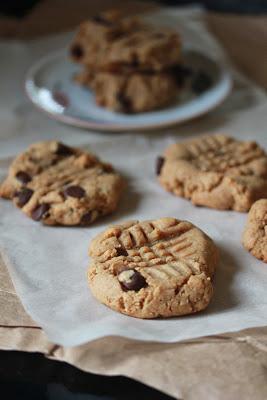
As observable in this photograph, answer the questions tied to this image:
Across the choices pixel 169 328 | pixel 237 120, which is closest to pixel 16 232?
pixel 169 328

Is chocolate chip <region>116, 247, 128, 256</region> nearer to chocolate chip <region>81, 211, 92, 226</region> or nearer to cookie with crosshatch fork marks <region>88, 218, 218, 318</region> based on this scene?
cookie with crosshatch fork marks <region>88, 218, 218, 318</region>

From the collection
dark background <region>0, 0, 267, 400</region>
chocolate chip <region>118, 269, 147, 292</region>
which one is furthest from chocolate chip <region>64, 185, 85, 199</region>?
dark background <region>0, 0, 267, 400</region>

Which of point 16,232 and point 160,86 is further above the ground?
point 160,86

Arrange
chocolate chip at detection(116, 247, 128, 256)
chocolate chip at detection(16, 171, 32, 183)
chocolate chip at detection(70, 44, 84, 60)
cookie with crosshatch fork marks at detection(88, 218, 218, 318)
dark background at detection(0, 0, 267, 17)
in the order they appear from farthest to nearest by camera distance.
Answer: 1. dark background at detection(0, 0, 267, 17)
2. chocolate chip at detection(70, 44, 84, 60)
3. chocolate chip at detection(16, 171, 32, 183)
4. chocolate chip at detection(116, 247, 128, 256)
5. cookie with crosshatch fork marks at detection(88, 218, 218, 318)

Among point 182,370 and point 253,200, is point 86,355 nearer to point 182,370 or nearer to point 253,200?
point 182,370

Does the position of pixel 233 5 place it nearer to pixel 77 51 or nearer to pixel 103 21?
pixel 103 21

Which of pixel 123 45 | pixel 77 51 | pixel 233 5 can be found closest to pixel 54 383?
pixel 123 45
